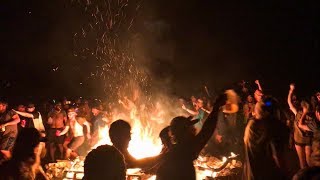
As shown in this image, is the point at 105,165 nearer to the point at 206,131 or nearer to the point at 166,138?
the point at 166,138

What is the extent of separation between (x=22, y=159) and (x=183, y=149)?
1927 millimetres

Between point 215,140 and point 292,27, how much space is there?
41.4 ft

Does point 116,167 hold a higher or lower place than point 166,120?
lower

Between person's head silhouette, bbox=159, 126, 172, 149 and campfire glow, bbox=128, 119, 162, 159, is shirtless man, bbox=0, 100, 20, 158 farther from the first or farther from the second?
person's head silhouette, bbox=159, 126, 172, 149

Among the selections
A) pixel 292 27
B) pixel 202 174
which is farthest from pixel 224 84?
pixel 202 174

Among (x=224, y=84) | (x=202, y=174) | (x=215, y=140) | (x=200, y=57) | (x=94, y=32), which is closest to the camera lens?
(x=202, y=174)

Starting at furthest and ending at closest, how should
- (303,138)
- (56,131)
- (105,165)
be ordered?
(56,131) → (303,138) → (105,165)

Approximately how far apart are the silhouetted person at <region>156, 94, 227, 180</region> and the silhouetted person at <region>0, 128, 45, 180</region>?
1564 mm

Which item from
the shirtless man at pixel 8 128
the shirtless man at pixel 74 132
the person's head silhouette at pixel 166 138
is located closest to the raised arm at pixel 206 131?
the person's head silhouette at pixel 166 138

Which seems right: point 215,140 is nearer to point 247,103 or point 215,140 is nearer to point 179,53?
point 247,103

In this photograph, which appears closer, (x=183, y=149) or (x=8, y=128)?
(x=183, y=149)

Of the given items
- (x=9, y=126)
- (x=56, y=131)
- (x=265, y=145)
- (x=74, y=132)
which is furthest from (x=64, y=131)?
(x=265, y=145)

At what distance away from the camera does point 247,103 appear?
12016mm

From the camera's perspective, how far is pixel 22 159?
4.48m
